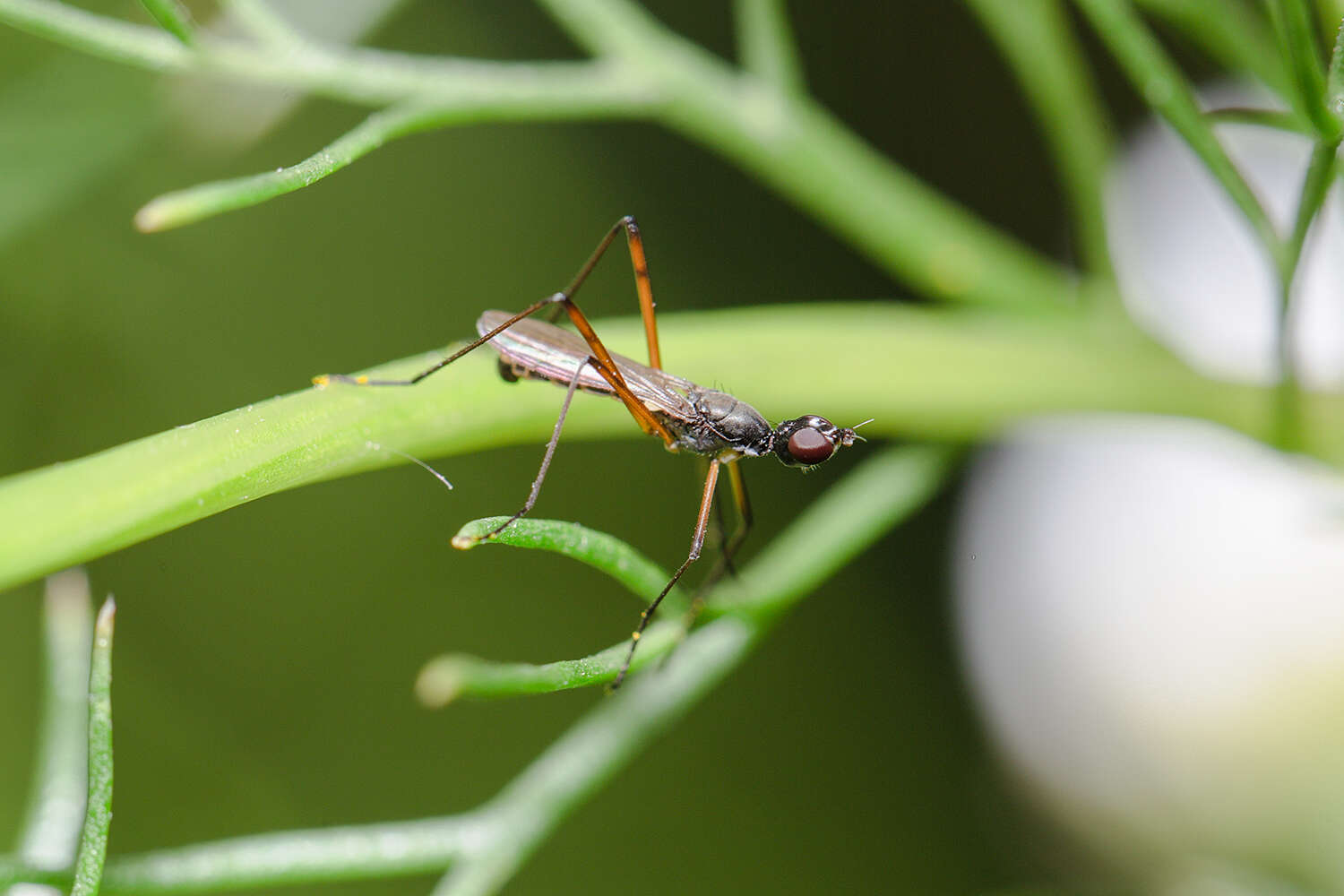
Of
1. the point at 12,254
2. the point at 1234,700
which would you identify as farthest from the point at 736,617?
the point at 1234,700

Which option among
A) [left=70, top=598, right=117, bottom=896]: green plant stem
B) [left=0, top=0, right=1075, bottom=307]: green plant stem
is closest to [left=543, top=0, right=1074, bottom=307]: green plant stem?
[left=0, top=0, right=1075, bottom=307]: green plant stem

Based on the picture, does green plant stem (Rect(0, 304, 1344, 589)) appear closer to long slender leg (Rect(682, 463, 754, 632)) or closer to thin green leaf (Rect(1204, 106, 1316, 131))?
long slender leg (Rect(682, 463, 754, 632))

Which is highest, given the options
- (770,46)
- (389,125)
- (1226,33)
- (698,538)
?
(770,46)

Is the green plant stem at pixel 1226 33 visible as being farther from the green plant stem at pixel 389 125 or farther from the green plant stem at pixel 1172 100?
the green plant stem at pixel 389 125

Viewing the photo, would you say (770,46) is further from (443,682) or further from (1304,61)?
(443,682)

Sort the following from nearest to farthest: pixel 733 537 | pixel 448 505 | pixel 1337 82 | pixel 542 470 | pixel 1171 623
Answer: pixel 1337 82
pixel 542 470
pixel 733 537
pixel 448 505
pixel 1171 623

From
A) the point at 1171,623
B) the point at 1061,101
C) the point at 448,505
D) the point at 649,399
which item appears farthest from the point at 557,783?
the point at 1171,623
